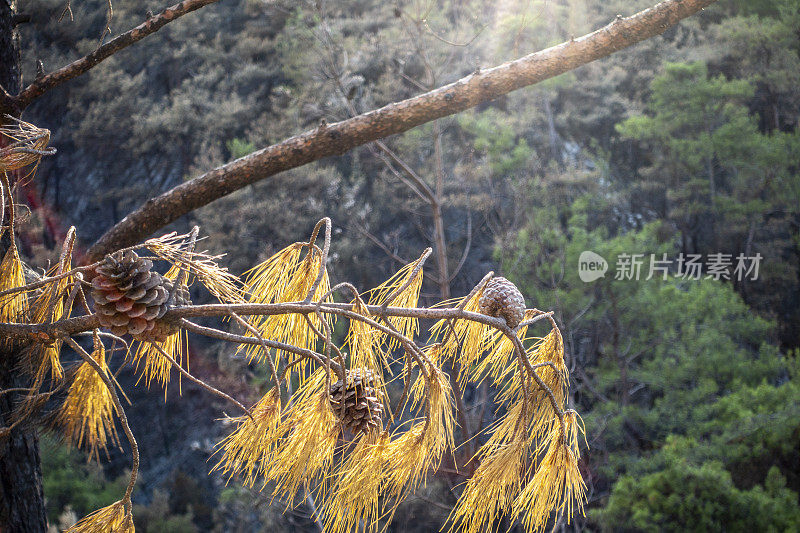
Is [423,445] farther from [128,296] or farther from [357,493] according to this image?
[128,296]

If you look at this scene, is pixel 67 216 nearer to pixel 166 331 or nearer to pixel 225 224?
pixel 225 224

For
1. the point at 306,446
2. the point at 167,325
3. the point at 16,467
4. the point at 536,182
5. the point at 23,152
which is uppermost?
the point at 23,152

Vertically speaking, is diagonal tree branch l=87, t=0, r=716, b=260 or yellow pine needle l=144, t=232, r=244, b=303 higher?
yellow pine needle l=144, t=232, r=244, b=303

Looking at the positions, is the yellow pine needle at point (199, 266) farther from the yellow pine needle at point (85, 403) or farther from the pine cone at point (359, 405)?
the yellow pine needle at point (85, 403)

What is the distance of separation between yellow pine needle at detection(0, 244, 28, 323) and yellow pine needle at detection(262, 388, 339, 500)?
33 cm

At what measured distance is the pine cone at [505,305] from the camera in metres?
0.45

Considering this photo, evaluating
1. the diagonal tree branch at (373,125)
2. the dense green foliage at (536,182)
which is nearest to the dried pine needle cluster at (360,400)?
the diagonal tree branch at (373,125)

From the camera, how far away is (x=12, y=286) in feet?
2.12

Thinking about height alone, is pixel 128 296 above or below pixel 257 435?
above

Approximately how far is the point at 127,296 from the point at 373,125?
43 centimetres

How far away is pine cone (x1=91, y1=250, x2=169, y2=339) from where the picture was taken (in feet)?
1.42

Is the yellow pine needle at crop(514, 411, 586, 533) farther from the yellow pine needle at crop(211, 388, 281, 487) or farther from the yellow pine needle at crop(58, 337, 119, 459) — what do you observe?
the yellow pine needle at crop(58, 337, 119, 459)

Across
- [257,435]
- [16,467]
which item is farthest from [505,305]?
[16,467]

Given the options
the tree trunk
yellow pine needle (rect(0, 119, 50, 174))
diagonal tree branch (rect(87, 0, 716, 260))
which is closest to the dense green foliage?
diagonal tree branch (rect(87, 0, 716, 260))
